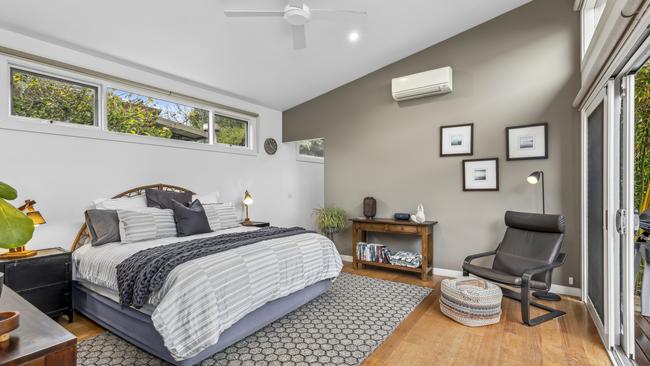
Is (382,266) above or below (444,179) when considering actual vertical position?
below

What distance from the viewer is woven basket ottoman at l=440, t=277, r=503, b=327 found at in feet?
9.41

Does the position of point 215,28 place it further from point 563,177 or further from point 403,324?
point 563,177

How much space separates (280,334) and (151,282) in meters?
1.12

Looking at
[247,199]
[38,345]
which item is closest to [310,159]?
[247,199]

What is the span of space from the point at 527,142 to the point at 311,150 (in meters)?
4.03

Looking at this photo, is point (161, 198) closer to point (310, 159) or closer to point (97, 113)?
point (97, 113)

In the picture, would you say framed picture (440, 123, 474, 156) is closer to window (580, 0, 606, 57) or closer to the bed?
window (580, 0, 606, 57)

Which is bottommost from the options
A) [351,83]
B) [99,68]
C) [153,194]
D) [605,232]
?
[605,232]

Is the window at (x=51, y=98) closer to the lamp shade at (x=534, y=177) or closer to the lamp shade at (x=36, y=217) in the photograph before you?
the lamp shade at (x=36, y=217)

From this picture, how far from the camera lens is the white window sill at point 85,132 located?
10.1 feet

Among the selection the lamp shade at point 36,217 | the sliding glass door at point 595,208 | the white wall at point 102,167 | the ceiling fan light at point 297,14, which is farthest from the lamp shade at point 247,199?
the sliding glass door at point 595,208

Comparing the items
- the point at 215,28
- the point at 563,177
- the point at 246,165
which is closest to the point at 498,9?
the point at 563,177

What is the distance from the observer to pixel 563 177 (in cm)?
370

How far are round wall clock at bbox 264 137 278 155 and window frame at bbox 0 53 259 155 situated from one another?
72cm
